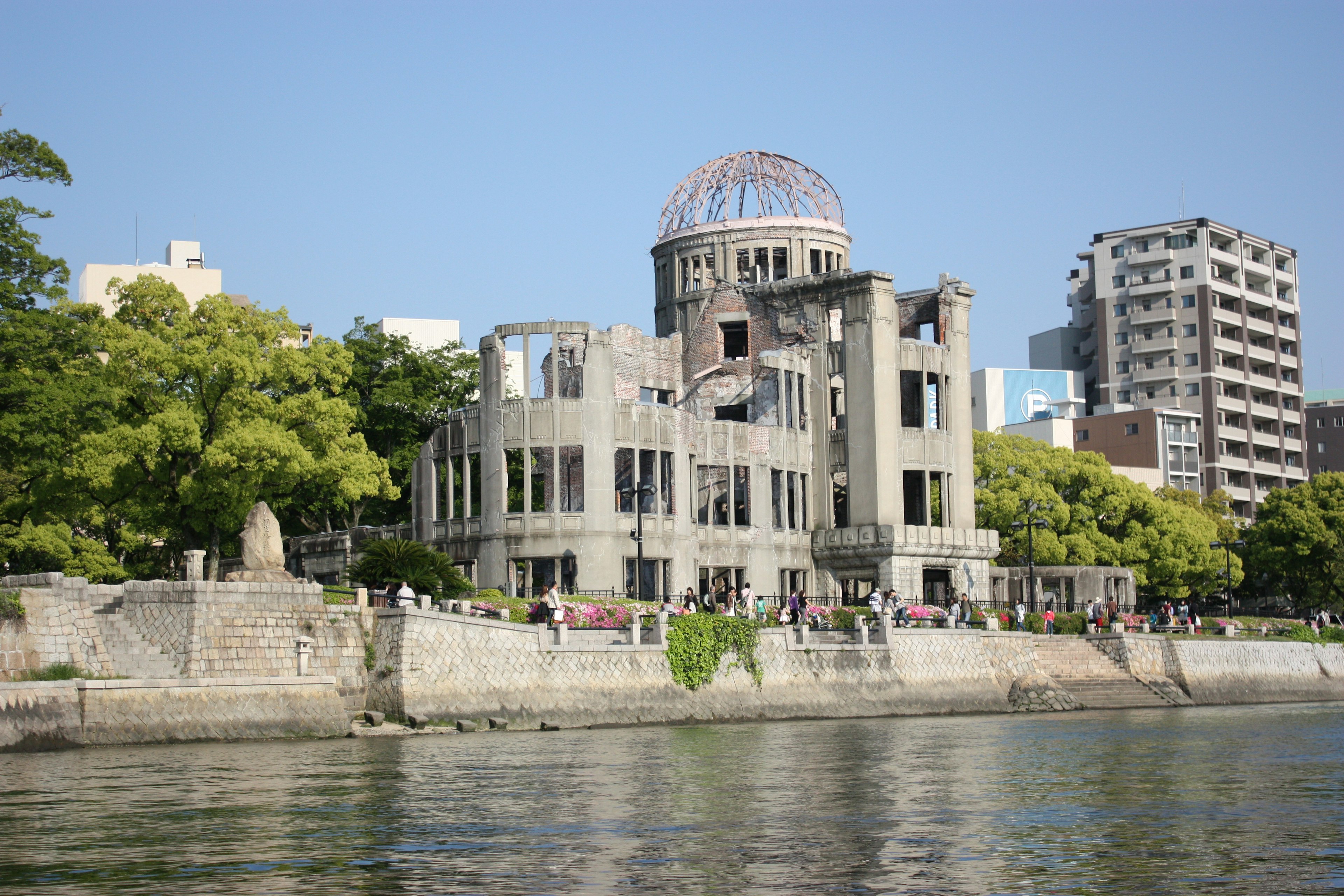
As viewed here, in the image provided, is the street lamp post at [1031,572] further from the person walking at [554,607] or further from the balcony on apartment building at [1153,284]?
the balcony on apartment building at [1153,284]

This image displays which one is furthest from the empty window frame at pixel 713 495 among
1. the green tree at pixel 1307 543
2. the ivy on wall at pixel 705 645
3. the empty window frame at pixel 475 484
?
the green tree at pixel 1307 543

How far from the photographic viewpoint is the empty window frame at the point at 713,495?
6184 cm

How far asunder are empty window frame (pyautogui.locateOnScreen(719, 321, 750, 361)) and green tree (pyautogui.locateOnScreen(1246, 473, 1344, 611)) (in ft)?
125

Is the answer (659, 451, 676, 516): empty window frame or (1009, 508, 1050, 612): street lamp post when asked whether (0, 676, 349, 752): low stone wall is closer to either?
(659, 451, 676, 516): empty window frame

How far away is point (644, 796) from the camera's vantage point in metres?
26.1

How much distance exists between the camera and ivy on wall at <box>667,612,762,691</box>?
147 ft

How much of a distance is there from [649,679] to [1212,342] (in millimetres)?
92598

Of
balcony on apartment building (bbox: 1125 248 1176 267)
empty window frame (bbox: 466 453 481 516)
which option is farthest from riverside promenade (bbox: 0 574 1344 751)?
balcony on apartment building (bbox: 1125 248 1176 267)

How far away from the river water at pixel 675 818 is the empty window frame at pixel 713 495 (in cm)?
2404

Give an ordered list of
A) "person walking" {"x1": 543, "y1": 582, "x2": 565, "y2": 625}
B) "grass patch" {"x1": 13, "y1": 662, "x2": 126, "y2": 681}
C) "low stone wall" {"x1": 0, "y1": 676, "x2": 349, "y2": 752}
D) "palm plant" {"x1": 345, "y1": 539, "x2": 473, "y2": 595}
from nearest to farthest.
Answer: "low stone wall" {"x1": 0, "y1": 676, "x2": 349, "y2": 752} < "grass patch" {"x1": 13, "y1": 662, "x2": 126, "y2": 681} < "palm plant" {"x1": 345, "y1": 539, "x2": 473, "y2": 595} < "person walking" {"x1": 543, "y1": 582, "x2": 565, "y2": 625}

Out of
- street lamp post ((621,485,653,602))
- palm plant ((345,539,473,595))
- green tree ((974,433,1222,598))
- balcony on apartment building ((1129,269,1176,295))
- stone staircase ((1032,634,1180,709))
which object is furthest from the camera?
balcony on apartment building ((1129,269,1176,295))

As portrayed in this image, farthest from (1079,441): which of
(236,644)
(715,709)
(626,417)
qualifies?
(236,644)

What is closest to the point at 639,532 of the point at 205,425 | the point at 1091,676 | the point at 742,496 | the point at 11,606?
the point at 205,425

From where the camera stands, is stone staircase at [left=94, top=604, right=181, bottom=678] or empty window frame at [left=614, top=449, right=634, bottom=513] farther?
empty window frame at [left=614, top=449, right=634, bottom=513]
